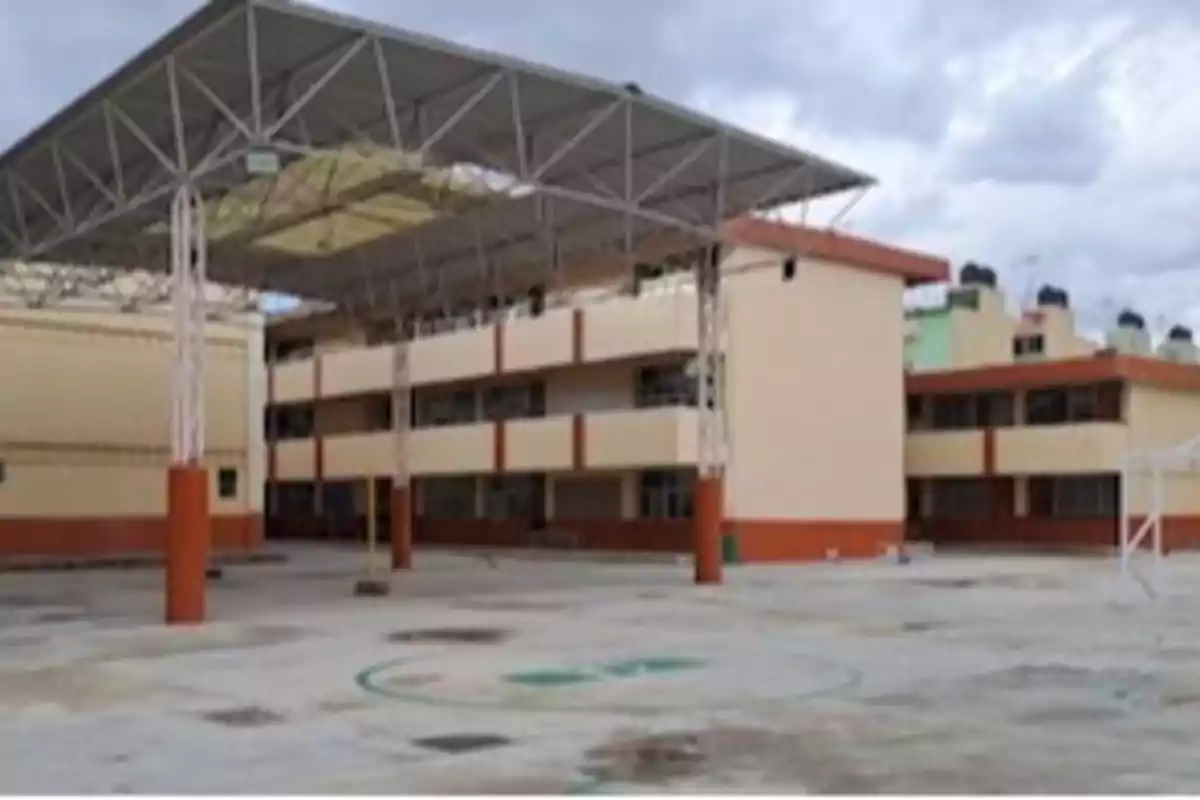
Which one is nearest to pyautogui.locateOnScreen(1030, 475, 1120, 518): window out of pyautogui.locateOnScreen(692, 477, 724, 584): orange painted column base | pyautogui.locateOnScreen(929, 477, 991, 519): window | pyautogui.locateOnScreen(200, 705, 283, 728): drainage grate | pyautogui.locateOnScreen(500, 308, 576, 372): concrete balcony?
pyautogui.locateOnScreen(929, 477, 991, 519): window

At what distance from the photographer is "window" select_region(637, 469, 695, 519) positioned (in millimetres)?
33844

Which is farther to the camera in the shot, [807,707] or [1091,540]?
[1091,540]

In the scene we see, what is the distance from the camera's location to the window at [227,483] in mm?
34625

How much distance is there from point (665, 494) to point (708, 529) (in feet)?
35.4

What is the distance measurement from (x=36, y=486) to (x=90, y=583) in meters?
6.97

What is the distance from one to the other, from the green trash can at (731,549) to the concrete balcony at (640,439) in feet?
5.97

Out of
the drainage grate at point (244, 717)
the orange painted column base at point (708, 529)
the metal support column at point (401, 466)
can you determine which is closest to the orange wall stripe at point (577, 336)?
the metal support column at point (401, 466)

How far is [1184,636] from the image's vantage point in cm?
1549

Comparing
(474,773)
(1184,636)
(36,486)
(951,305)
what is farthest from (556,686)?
(951,305)

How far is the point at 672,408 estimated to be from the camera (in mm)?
31891

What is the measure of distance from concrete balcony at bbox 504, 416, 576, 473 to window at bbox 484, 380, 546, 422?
1.40m

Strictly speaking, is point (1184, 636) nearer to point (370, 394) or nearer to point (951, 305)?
point (370, 394)

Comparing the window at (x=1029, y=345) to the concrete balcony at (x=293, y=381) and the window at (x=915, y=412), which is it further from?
the concrete balcony at (x=293, y=381)

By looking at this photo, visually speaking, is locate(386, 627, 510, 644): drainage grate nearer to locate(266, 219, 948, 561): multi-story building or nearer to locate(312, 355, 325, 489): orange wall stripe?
locate(266, 219, 948, 561): multi-story building
